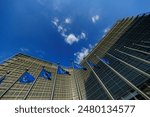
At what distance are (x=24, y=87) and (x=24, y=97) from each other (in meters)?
7.34

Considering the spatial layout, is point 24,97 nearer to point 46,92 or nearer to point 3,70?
point 46,92

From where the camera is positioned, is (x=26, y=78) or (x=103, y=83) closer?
(x=103, y=83)

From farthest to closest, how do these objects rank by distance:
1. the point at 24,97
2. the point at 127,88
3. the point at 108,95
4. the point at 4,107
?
the point at 24,97
the point at 108,95
the point at 127,88
the point at 4,107

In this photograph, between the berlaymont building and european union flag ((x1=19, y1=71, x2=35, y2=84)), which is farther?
european union flag ((x1=19, y1=71, x2=35, y2=84))

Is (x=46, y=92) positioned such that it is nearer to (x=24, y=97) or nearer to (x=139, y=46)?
(x=24, y=97)

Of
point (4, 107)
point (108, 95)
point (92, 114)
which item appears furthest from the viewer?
point (108, 95)

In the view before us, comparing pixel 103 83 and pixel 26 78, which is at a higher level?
pixel 26 78

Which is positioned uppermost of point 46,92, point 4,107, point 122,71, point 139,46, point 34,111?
point 139,46

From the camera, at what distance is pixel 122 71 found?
49.7 m

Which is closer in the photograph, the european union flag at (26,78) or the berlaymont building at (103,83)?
the berlaymont building at (103,83)

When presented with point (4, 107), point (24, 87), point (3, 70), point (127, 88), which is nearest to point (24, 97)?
point (24, 87)

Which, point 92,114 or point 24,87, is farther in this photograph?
point 24,87

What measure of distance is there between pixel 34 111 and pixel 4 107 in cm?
233

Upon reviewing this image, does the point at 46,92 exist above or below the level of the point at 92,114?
above
